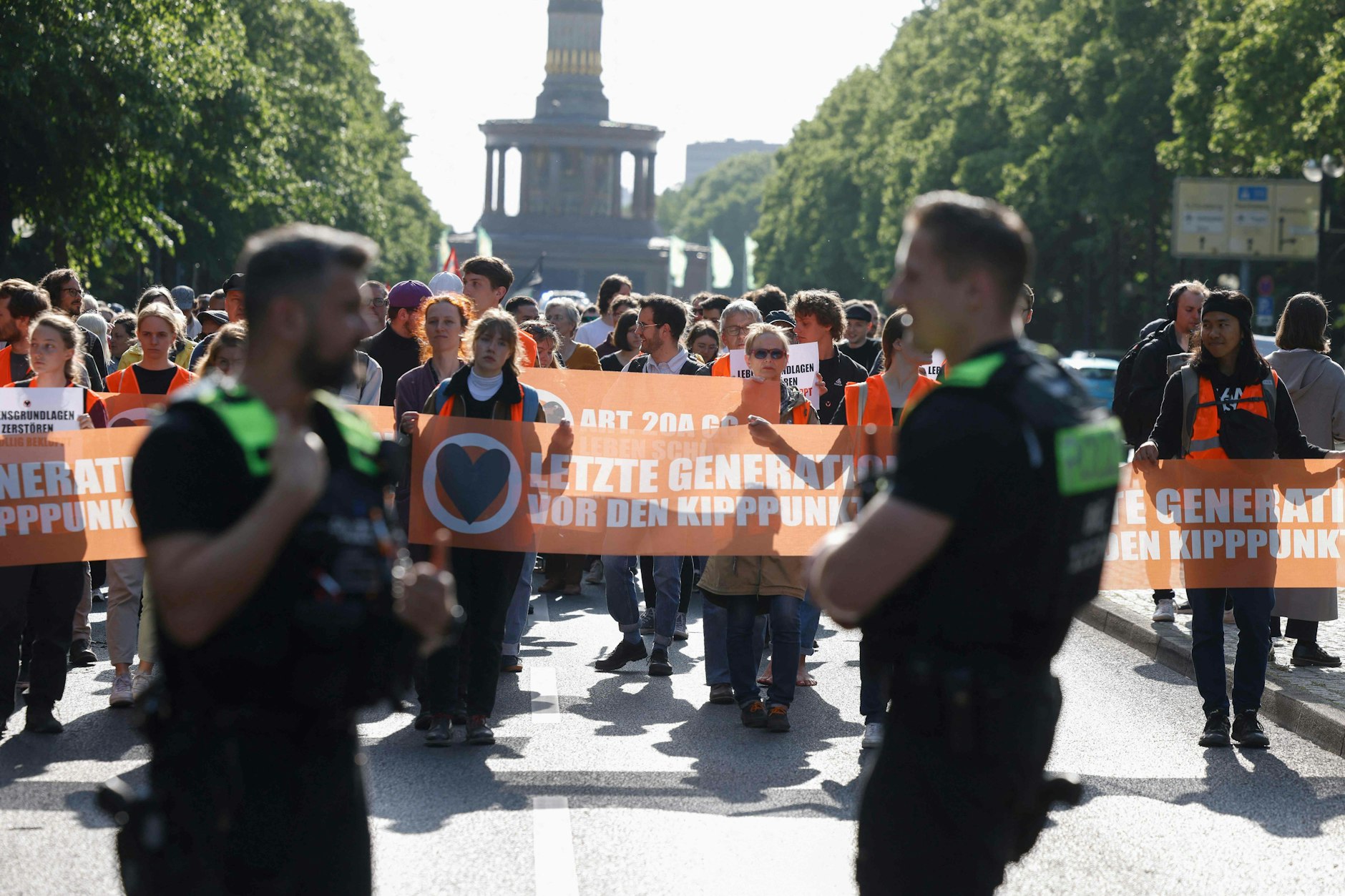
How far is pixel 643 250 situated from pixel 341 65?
2940 inches

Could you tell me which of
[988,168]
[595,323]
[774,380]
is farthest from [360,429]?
[988,168]

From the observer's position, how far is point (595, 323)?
16.2m

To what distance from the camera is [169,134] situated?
93.5 ft

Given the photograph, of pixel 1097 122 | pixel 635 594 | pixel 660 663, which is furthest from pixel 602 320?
pixel 1097 122

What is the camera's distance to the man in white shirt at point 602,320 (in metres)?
15.9

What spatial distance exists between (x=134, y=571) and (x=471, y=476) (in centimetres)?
165

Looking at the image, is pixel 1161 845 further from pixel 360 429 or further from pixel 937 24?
pixel 937 24

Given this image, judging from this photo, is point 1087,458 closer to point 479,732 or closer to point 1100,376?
point 479,732

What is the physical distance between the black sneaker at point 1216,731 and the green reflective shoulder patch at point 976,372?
5518 mm

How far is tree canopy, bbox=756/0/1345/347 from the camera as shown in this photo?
122 feet

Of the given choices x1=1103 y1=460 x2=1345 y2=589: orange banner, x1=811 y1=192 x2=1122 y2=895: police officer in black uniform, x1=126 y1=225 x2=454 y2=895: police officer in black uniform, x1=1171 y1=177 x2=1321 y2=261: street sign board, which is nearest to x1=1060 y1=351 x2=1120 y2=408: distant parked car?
x1=1171 y1=177 x2=1321 y2=261: street sign board

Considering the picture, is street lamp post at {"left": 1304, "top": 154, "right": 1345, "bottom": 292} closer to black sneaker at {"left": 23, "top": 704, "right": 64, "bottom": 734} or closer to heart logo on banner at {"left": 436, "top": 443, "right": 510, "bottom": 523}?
heart logo on banner at {"left": 436, "top": 443, "right": 510, "bottom": 523}

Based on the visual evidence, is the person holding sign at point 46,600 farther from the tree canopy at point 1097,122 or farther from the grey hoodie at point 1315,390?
the tree canopy at point 1097,122

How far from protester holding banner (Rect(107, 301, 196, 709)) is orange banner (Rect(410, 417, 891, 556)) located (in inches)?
53.8
